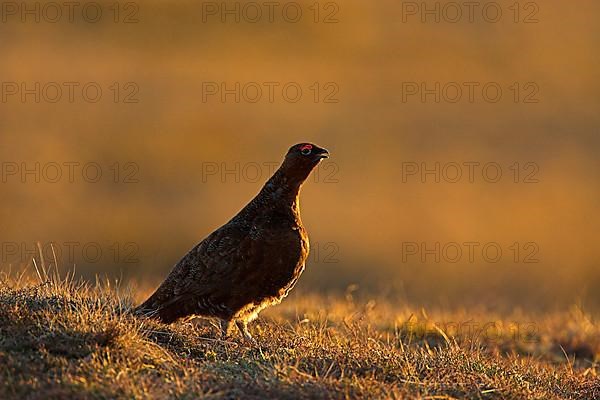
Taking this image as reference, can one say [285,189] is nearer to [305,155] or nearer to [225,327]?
[305,155]

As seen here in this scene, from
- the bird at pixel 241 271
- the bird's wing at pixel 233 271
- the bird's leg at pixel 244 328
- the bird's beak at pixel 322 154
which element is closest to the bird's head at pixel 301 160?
the bird's beak at pixel 322 154

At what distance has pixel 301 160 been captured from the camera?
25.6 ft

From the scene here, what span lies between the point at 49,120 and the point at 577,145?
12.7 metres

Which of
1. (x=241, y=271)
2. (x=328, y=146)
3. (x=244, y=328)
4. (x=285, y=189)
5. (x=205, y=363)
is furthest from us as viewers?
(x=328, y=146)

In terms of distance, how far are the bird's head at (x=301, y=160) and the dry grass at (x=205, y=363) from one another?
45.2 inches

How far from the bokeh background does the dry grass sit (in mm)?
6932

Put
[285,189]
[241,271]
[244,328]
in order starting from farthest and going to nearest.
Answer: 1. [285,189]
2. [244,328]
3. [241,271]

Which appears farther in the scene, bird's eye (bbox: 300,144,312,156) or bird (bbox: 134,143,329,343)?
bird's eye (bbox: 300,144,312,156)

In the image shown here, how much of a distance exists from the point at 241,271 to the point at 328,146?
1644 centimetres

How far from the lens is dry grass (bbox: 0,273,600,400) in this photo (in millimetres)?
5594

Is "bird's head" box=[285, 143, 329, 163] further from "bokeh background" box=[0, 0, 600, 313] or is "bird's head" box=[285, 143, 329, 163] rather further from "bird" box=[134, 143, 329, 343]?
"bokeh background" box=[0, 0, 600, 313]

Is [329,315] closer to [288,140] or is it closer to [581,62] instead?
[288,140]

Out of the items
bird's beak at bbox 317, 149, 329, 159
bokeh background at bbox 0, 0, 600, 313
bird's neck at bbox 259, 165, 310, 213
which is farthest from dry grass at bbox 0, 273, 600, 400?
bokeh background at bbox 0, 0, 600, 313

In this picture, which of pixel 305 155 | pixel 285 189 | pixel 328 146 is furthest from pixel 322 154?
pixel 328 146
